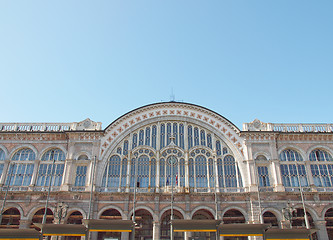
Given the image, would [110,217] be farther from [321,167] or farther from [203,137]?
[321,167]

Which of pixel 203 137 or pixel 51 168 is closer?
pixel 51 168

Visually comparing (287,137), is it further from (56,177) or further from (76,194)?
(56,177)

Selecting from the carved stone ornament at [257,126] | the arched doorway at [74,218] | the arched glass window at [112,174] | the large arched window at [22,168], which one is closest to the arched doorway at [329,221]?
the carved stone ornament at [257,126]

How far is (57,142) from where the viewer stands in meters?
A: 43.9

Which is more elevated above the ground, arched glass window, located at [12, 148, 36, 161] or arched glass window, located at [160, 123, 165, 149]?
arched glass window, located at [160, 123, 165, 149]

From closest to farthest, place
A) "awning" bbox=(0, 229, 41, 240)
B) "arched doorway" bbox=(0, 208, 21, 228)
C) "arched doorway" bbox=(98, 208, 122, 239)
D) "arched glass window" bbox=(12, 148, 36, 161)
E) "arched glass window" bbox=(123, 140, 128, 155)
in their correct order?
"awning" bbox=(0, 229, 41, 240) < "arched doorway" bbox=(0, 208, 21, 228) < "arched doorway" bbox=(98, 208, 122, 239) < "arched glass window" bbox=(12, 148, 36, 161) < "arched glass window" bbox=(123, 140, 128, 155)

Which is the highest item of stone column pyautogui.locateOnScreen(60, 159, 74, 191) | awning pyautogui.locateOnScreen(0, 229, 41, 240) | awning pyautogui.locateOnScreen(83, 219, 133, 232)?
stone column pyautogui.locateOnScreen(60, 159, 74, 191)

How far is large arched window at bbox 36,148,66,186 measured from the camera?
41.7m

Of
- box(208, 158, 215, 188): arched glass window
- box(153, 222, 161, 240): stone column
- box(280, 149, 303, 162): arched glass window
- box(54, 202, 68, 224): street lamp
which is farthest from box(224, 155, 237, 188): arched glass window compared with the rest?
box(54, 202, 68, 224): street lamp

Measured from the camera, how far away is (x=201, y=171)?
4259 centimetres

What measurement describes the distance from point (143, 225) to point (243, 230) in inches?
637

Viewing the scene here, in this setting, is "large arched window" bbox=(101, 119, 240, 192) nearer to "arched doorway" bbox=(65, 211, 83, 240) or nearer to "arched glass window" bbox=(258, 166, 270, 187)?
"arched glass window" bbox=(258, 166, 270, 187)

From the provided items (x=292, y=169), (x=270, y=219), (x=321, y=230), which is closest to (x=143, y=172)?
(x=270, y=219)

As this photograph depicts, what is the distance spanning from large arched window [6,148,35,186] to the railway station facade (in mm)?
148
